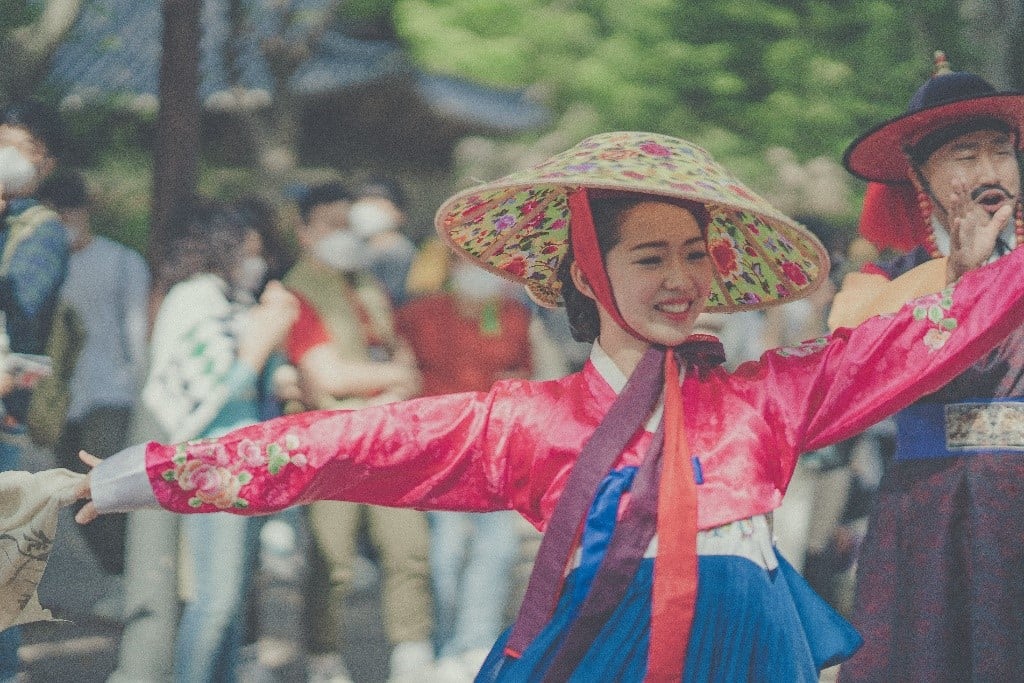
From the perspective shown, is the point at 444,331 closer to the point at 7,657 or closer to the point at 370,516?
the point at 370,516

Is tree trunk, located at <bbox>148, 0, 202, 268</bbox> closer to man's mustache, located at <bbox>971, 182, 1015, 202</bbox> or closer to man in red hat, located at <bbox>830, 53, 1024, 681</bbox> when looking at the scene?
man in red hat, located at <bbox>830, 53, 1024, 681</bbox>

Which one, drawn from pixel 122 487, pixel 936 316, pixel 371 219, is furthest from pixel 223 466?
pixel 371 219

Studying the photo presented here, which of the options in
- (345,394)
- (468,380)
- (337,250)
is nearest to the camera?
(345,394)

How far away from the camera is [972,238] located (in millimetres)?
2910

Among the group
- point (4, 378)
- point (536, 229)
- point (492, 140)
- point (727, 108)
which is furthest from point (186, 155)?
point (492, 140)

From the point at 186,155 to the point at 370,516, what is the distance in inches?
89.8

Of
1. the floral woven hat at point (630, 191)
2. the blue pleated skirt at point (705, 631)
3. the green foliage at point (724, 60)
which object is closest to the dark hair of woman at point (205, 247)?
the floral woven hat at point (630, 191)

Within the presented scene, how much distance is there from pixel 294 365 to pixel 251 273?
0.41 m

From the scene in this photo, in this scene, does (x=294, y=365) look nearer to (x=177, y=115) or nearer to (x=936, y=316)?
(x=177, y=115)

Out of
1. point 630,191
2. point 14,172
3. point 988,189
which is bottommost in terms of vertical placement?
point 630,191

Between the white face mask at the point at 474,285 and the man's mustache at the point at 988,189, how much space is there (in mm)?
2443

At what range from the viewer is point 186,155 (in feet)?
21.6

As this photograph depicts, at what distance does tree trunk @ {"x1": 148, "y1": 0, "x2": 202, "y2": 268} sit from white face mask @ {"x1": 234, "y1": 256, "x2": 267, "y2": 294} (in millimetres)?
1523

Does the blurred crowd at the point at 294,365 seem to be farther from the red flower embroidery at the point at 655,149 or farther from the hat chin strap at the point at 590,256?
the red flower embroidery at the point at 655,149
